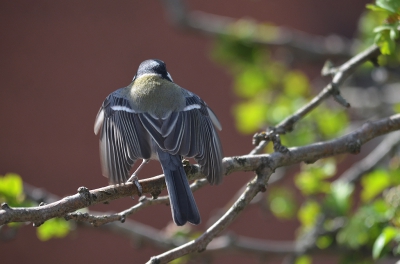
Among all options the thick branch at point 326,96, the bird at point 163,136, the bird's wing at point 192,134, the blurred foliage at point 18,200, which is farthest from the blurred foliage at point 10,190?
the thick branch at point 326,96

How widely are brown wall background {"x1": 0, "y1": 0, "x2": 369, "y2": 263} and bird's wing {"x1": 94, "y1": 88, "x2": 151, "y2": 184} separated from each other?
261 cm

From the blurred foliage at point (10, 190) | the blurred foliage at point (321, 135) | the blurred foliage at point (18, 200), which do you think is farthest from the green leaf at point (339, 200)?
the blurred foliage at point (10, 190)

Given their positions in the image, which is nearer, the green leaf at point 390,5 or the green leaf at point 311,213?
the green leaf at point 390,5

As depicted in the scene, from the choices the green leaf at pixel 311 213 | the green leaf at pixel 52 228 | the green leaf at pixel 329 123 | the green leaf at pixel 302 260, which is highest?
the green leaf at pixel 329 123

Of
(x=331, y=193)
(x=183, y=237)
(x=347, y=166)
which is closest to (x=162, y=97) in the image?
(x=183, y=237)

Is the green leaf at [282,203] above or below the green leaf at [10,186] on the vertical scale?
below

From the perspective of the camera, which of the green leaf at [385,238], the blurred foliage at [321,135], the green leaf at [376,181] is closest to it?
the green leaf at [385,238]

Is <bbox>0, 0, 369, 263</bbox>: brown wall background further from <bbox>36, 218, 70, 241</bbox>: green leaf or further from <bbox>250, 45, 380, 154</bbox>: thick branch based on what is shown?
<bbox>250, 45, 380, 154</bbox>: thick branch

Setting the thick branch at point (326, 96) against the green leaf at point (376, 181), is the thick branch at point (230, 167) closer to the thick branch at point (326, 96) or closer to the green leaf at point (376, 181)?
the thick branch at point (326, 96)

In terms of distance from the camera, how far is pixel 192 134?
2.59 metres

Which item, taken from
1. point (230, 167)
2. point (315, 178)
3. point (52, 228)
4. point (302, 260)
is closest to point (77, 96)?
point (52, 228)

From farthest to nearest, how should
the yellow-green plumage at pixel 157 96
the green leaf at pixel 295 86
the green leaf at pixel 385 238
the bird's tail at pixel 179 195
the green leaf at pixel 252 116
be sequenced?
the green leaf at pixel 295 86 < the green leaf at pixel 252 116 < the yellow-green plumage at pixel 157 96 < the green leaf at pixel 385 238 < the bird's tail at pixel 179 195

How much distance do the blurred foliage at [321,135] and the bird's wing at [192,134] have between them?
33.0 inches

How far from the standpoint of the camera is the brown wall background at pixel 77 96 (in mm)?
5223
